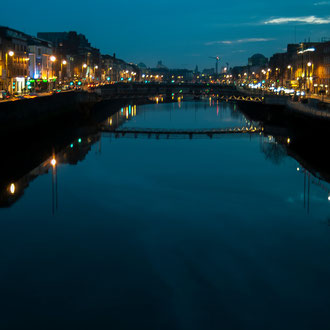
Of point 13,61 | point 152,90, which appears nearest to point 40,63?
point 152,90

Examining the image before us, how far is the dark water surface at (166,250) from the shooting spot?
15.0 meters

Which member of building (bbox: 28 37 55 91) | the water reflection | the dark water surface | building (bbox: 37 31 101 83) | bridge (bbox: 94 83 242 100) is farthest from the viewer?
building (bbox: 37 31 101 83)

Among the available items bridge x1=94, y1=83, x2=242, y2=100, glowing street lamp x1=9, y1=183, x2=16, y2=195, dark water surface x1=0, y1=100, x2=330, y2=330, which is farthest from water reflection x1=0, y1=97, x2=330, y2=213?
bridge x1=94, y1=83, x2=242, y2=100

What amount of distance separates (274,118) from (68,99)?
85.7ft

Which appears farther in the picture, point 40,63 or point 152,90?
point 152,90

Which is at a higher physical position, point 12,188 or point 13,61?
point 13,61

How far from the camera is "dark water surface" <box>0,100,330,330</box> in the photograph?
15.0 meters

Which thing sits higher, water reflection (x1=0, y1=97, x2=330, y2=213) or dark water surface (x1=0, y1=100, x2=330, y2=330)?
water reflection (x1=0, y1=97, x2=330, y2=213)

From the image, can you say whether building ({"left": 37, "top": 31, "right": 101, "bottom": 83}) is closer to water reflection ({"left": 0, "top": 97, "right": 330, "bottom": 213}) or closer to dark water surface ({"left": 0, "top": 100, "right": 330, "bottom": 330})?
water reflection ({"left": 0, "top": 97, "right": 330, "bottom": 213})

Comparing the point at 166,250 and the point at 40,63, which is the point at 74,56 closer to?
the point at 40,63

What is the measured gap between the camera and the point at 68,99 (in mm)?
73688

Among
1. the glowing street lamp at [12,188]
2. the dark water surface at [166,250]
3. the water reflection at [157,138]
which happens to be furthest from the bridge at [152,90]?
the glowing street lamp at [12,188]

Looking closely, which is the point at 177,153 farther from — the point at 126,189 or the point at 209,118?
the point at 209,118

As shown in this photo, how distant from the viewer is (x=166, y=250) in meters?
19.9
